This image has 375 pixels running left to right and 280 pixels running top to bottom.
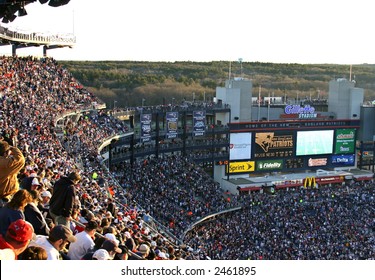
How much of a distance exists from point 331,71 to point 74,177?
151974 mm

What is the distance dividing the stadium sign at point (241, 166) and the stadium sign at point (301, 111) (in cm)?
619

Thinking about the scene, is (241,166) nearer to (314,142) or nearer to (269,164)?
(269,164)

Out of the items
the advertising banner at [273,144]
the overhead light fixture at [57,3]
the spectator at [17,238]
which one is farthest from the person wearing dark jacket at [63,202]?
the advertising banner at [273,144]

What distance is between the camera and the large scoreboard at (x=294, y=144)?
4831cm

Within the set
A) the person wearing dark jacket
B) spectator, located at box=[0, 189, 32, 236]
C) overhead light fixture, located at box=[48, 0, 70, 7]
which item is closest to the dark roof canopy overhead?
overhead light fixture, located at box=[48, 0, 70, 7]

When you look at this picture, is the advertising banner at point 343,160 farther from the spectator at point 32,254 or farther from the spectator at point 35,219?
the spectator at point 32,254

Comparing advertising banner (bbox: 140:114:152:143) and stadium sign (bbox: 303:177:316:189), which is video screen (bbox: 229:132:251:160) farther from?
advertising banner (bbox: 140:114:152:143)

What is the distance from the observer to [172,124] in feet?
149

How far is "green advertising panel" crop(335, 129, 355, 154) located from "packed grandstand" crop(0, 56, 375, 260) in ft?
16.9

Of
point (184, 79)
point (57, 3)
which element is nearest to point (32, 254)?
point (57, 3)

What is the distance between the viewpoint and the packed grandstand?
97.2 ft

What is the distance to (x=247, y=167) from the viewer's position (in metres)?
48.4

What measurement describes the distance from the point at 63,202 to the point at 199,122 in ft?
126

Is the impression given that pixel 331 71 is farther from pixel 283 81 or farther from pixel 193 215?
pixel 193 215
